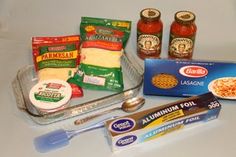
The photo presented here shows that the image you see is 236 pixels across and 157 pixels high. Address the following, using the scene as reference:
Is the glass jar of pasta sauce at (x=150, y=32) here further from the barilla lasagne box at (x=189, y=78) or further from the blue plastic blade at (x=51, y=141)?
the blue plastic blade at (x=51, y=141)

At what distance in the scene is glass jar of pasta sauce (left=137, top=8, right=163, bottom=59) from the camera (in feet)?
2.96

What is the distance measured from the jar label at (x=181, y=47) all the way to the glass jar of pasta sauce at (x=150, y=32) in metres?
0.04

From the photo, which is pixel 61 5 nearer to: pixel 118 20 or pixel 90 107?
pixel 118 20

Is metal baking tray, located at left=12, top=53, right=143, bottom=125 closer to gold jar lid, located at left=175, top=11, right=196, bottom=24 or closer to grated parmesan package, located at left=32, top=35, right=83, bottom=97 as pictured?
grated parmesan package, located at left=32, top=35, right=83, bottom=97

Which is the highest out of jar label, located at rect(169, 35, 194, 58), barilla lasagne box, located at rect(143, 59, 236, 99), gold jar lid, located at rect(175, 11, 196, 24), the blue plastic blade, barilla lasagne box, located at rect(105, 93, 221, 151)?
gold jar lid, located at rect(175, 11, 196, 24)

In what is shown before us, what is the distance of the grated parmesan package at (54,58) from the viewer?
0.93 meters

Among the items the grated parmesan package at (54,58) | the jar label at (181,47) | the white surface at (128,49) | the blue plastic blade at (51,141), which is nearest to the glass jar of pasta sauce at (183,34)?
the jar label at (181,47)

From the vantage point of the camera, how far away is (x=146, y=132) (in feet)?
2.55

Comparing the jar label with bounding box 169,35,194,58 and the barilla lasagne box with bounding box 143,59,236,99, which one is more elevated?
the jar label with bounding box 169,35,194,58

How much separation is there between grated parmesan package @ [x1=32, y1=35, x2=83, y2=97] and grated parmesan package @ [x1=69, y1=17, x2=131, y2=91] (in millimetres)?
22

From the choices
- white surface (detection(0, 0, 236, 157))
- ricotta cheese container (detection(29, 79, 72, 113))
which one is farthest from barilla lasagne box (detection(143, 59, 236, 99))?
ricotta cheese container (detection(29, 79, 72, 113))

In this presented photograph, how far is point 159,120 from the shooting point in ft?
2.54

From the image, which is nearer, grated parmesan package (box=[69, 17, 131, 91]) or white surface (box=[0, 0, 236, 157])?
white surface (box=[0, 0, 236, 157])

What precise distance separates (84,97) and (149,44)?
22 centimetres
